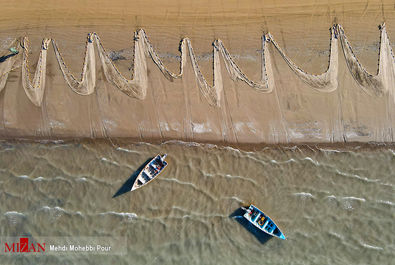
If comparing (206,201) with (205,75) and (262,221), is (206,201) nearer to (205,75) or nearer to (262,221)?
(262,221)

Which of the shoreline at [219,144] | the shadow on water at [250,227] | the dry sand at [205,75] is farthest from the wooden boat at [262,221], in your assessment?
the dry sand at [205,75]

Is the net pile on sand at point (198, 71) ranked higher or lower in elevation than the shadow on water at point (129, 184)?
higher

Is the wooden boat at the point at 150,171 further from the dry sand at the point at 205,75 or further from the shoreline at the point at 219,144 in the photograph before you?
the dry sand at the point at 205,75

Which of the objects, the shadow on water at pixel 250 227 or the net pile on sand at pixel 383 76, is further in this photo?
the net pile on sand at pixel 383 76

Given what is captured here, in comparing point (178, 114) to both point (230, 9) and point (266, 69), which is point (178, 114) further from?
point (230, 9)

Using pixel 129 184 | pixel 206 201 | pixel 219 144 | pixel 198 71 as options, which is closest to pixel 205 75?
pixel 198 71

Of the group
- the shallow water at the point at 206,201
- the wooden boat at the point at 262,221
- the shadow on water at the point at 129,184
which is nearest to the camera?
the wooden boat at the point at 262,221

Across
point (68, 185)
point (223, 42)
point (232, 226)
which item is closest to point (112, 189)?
point (68, 185)
